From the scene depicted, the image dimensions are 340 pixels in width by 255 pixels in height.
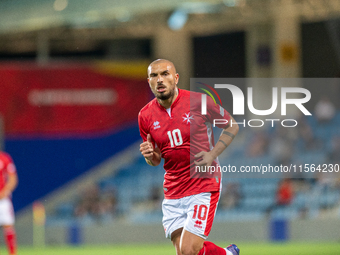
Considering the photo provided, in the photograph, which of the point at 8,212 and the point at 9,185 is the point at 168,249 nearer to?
the point at 8,212

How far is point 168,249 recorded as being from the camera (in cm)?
1214

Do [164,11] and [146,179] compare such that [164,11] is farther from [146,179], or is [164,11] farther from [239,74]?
[146,179]

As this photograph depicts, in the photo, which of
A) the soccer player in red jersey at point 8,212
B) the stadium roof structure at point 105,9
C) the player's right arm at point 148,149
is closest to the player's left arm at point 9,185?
the soccer player in red jersey at point 8,212

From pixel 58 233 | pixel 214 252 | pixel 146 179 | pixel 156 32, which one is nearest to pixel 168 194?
pixel 214 252

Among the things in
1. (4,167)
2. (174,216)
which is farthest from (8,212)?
(174,216)

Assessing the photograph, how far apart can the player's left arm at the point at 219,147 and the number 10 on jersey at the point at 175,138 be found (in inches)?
11.1

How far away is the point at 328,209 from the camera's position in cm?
1462

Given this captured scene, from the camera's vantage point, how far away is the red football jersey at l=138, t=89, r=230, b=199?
581 centimetres

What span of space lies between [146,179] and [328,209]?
5.41 meters

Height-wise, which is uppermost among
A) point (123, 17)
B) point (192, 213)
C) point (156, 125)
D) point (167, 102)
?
point (123, 17)

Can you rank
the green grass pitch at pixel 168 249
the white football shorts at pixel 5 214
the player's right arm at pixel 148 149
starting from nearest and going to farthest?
A: the player's right arm at pixel 148 149, the white football shorts at pixel 5 214, the green grass pitch at pixel 168 249

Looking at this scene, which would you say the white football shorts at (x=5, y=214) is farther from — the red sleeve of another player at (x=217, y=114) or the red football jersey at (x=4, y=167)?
the red sleeve of another player at (x=217, y=114)

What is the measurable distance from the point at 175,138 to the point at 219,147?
46cm

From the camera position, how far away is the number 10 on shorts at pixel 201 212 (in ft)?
18.8
